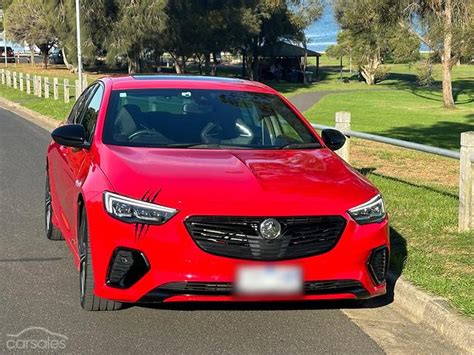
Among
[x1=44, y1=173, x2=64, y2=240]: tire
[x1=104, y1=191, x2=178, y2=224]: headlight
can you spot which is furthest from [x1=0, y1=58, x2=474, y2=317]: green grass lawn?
[x1=44, y1=173, x2=64, y2=240]: tire

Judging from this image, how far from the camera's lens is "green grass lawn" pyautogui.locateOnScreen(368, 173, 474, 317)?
530 centimetres

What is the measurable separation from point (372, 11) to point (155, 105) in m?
33.1

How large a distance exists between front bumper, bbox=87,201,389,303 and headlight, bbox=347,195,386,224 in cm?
5

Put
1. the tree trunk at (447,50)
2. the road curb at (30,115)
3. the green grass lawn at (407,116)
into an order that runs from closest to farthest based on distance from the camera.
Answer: the road curb at (30,115)
the green grass lawn at (407,116)
the tree trunk at (447,50)

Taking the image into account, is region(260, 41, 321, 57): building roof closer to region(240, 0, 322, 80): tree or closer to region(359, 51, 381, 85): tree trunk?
region(240, 0, 322, 80): tree

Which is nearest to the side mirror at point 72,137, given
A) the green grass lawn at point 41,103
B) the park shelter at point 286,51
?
the green grass lawn at point 41,103

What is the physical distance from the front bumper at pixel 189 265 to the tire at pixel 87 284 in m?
0.15

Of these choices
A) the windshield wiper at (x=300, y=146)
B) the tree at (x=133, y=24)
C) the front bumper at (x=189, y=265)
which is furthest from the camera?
the tree at (x=133, y=24)

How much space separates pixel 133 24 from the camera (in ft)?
131

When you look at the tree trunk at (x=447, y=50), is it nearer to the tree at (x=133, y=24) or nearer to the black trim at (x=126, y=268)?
the tree at (x=133, y=24)

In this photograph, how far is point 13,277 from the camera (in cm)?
583

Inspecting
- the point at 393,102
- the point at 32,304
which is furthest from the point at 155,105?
the point at 393,102

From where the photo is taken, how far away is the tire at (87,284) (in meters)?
4.75

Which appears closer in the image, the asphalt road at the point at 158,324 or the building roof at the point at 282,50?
the asphalt road at the point at 158,324
